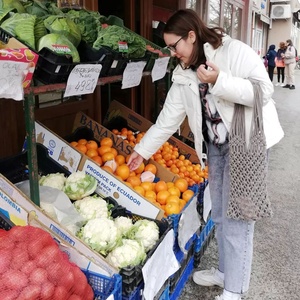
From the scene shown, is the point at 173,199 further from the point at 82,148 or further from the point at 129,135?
the point at 129,135

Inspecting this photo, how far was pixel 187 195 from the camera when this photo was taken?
2.65 meters

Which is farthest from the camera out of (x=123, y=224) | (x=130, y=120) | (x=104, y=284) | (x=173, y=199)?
(x=130, y=120)

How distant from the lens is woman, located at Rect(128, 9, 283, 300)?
1888 mm

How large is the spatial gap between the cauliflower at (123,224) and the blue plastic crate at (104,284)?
1.55 feet

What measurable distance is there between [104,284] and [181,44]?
1.27 metres

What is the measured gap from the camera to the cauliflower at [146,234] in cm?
201

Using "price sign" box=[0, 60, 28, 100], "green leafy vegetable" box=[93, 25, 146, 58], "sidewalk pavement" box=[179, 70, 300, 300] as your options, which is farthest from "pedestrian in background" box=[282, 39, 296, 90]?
"price sign" box=[0, 60, 28, 100]

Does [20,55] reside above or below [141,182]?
above

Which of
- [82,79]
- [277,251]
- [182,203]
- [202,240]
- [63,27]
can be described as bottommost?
[277,251]

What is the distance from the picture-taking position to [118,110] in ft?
11.7

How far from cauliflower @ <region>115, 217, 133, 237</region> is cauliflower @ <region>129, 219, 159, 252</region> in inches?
1.3

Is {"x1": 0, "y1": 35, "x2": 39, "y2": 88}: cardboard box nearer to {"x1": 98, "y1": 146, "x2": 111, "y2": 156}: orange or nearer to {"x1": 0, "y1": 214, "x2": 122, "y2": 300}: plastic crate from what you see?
{"x1": 0, "y1": 214, "x2": 122, "y2": 300}: plastic crate

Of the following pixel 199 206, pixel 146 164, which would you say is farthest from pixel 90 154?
pixel 199 206

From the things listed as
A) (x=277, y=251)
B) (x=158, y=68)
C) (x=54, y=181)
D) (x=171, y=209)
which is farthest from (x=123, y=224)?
(x=277, y=251)
